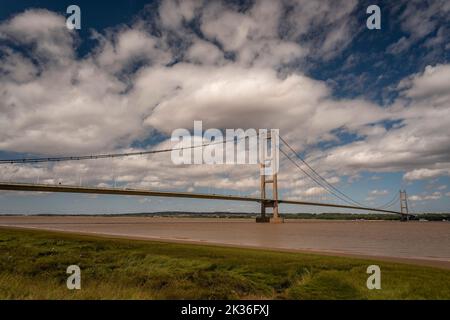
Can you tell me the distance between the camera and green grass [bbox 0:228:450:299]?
655 centimetres

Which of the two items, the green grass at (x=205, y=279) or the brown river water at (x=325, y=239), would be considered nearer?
the green grass at (x=205, y=279)

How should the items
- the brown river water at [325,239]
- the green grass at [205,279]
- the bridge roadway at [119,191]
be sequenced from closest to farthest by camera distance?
the green grass at [205,279]
the brown river water at [325,239]
the bridge roadway at [119,191]

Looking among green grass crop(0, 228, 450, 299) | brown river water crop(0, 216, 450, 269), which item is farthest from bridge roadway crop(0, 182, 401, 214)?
green grass crop(0, 228, 450, 299)

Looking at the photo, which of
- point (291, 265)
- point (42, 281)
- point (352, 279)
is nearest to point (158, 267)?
point (42, 281)

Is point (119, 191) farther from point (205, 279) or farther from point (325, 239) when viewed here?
point (205, 279)

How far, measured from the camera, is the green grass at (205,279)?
655 centimetres

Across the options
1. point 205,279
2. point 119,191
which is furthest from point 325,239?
point 119,191

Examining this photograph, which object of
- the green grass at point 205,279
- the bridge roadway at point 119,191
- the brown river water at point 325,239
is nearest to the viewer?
the green grass at point 205,279

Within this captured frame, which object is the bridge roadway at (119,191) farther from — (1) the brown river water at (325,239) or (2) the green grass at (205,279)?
Result: (2) the green grass at (205,279)

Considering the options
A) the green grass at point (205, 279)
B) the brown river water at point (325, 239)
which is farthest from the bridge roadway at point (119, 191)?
the green grass at point (205, 279)

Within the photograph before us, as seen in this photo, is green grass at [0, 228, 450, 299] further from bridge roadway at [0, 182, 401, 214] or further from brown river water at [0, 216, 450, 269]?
bridge roadway at [0, 182, 401, 214]
